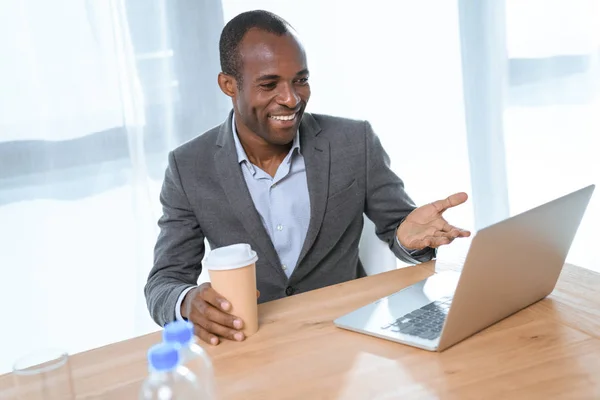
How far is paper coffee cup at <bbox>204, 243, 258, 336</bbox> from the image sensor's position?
1.26m

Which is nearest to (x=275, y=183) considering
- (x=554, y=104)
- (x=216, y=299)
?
(x=216, y=299)

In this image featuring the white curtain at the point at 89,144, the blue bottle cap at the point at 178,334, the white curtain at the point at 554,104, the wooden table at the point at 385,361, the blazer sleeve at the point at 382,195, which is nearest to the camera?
the blue bottle cap at the point at 178,334

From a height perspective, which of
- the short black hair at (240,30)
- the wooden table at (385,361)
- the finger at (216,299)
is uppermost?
the short black hair at (240,30)

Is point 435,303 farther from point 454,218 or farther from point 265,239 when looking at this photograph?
point 454,218

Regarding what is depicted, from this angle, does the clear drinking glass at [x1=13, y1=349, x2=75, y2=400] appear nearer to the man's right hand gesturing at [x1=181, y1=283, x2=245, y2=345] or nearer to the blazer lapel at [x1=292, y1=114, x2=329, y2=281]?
the man's right hand gesturing at [x1=181, y1=283, x2=245, y2=345]

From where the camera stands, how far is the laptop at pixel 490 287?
A: 1.09m

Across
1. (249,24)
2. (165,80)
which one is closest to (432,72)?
(165,80)

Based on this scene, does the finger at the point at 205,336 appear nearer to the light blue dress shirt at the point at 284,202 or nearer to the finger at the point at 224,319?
the finger at the point at 224,319

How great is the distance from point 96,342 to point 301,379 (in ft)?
6.09

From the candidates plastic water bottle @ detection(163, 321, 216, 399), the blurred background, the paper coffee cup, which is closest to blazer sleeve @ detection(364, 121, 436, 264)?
the paper coffee cup

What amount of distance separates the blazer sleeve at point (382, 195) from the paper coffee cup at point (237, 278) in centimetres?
63

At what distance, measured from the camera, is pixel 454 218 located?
3402mm

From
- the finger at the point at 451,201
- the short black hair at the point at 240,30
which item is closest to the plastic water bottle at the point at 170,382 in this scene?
the finger at the point at 451,201

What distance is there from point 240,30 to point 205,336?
91 cm
